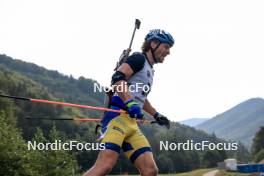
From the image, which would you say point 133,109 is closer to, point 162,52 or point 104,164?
point 104,164

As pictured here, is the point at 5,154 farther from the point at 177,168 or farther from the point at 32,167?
the point at 177,168

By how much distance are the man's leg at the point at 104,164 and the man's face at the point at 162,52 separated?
5.95 ft

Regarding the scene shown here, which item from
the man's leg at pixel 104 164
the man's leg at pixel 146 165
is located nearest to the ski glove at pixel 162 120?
the man's leg at pixel 146 165

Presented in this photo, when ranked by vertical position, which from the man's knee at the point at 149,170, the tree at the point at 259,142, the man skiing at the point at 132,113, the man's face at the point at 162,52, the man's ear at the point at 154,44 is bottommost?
the man's knee at the point at 149,170

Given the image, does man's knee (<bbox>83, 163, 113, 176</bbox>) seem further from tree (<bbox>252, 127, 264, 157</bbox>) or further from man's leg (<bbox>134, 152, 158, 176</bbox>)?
tree (<bbox>252, 127, 264, 157</bbox>)

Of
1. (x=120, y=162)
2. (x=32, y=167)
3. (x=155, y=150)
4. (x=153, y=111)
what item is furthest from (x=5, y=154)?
(x=155, y=150)

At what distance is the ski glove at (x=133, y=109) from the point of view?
6438 mm

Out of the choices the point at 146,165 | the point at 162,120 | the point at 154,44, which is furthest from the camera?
the point at 162,120

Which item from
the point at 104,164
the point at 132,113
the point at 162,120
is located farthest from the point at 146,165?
the point at 162,120

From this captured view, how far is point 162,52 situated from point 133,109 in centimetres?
126

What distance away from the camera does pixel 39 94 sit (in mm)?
163625

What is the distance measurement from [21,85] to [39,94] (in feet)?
26.0

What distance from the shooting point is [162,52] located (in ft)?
23.5

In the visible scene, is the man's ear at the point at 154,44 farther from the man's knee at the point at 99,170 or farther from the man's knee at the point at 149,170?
the man's knee at the point at 99,170
